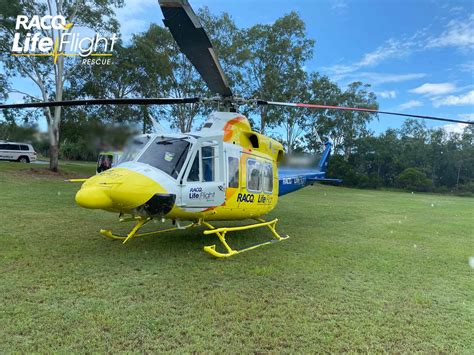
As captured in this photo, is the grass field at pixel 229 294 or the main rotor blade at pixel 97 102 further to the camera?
the main rotor blade at pixel 97 102

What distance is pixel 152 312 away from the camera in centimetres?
354

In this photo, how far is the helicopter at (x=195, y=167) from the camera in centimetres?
448

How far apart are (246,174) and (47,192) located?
10329 mm

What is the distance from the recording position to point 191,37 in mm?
3910

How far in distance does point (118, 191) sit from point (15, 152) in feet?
87.7

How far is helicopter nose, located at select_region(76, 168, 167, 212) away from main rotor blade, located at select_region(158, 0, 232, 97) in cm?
178

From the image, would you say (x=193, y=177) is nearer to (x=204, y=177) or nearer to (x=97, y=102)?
(x=204, y=177)

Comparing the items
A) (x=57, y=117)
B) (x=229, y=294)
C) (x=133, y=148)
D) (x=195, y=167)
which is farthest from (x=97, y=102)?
(x=57, y=117)

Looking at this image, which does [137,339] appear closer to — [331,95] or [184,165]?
[184,165]

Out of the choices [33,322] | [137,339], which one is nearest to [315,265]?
[137,339]

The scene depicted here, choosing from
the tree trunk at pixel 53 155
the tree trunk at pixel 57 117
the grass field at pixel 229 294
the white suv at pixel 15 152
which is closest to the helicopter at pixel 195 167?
the grass field at pixel 229 294

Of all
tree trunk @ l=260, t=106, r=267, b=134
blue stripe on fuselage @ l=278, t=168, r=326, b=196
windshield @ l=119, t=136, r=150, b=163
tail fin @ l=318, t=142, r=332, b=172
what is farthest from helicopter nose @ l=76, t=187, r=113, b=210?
tree trunk @ l=260, t=106, r=267, b=134

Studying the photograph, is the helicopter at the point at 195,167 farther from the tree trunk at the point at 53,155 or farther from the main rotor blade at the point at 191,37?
the tree trunk at the point at 53,155

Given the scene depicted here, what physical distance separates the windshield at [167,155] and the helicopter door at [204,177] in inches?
6.3
